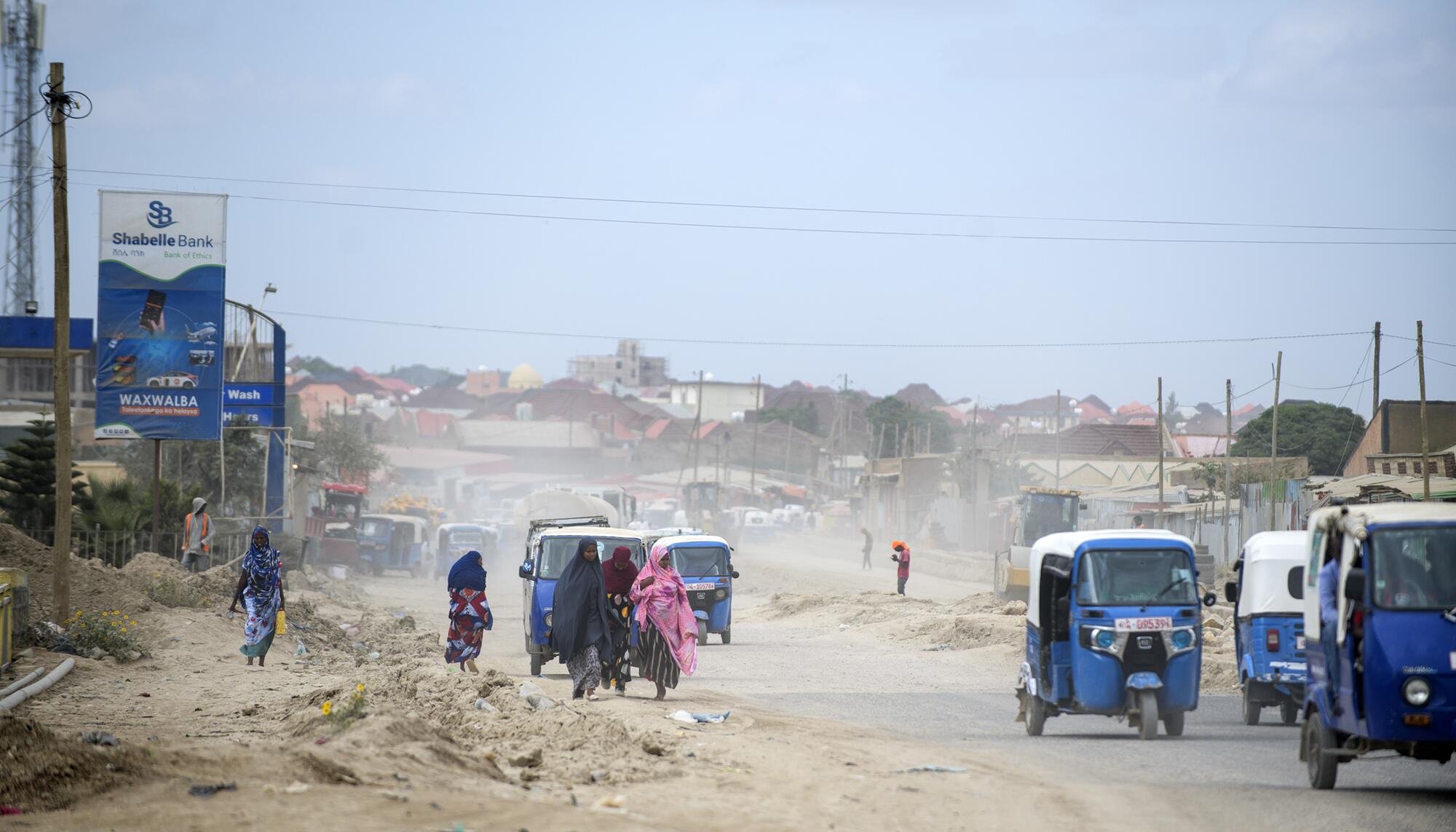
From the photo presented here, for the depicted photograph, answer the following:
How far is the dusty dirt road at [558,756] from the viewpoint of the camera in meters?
7.72

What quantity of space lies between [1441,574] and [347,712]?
25.2 ft

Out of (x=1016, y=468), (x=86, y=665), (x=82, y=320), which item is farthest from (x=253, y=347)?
(x=1016, y=468)

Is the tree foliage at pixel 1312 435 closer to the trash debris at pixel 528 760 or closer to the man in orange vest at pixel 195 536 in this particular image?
the man in orange vest at pixel 195 536

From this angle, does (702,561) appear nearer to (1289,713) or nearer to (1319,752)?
(1289,713)

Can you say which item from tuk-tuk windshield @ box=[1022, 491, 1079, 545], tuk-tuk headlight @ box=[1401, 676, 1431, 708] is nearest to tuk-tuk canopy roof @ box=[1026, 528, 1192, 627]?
tuk-tuk headlight @ box=[1401, 676, 1431, 708]

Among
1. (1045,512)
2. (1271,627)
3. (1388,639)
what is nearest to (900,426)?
(1045,512)

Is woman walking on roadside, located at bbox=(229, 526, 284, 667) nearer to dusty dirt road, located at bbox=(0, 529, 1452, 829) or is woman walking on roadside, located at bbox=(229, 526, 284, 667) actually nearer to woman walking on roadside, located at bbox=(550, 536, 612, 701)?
dusty dirt road, located at bbox=(0, 529, 1452, 829)

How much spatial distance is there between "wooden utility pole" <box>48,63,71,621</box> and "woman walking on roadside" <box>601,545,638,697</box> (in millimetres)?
8685

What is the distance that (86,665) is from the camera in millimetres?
16734

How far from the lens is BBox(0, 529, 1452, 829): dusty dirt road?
7.72 metres

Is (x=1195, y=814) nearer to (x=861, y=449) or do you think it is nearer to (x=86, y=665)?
(x=86, y=665)

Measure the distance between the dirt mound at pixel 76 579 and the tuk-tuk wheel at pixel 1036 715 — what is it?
46.1 ft

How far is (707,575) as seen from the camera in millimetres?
25859

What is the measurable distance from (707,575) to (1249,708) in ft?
42.5
